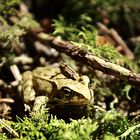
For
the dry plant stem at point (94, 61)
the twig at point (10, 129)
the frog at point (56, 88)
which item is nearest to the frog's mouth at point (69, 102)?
the frog at point (56, 88)

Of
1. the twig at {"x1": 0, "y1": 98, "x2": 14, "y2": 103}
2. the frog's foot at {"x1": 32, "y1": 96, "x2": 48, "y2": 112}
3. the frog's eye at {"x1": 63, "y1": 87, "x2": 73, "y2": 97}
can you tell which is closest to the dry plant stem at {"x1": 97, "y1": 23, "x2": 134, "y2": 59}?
the frog's eye at {"x1": 63, "y1": 87, "x2": 73, "y2": 97}

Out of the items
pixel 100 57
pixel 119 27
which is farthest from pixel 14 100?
pixel 119 27

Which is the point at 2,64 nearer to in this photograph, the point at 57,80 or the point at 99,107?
the point at 57,80

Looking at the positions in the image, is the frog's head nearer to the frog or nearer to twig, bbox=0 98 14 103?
the frog

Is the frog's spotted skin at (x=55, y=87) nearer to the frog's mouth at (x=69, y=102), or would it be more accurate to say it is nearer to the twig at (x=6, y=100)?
the frog's mouth at (x=69, y=102)

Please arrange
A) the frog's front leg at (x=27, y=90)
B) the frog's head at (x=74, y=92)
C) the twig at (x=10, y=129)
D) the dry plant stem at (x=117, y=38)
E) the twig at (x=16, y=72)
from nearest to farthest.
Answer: the twig at (x=10, y=129) → the frog's head at (x=74, y=92) → the frog's front leg at (x=27, y=90) → the twig at (x=16, y=72) → the dry plant stem at (x=117, y=38)

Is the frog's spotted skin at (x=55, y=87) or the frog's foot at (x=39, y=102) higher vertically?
the frog's spotted skin at (x=55, y=87)

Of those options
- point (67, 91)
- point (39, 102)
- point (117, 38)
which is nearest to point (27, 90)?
point (39, 102)
